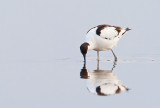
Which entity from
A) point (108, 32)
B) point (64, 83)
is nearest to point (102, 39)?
point (108, 32)

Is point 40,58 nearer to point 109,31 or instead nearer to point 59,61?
point 59,61

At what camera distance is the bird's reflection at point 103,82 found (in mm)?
10115

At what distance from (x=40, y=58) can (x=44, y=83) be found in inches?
185

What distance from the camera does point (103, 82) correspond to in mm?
11039

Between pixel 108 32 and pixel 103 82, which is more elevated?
pixel 108 32

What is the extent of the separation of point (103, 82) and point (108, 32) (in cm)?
474

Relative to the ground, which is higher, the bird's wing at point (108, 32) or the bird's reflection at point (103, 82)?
the bird's wing at point (108, 32)

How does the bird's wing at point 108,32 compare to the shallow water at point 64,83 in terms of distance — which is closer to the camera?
the shallow water at point 64,83

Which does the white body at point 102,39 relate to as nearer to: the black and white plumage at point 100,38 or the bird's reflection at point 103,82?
the black and white plumage at point 100,38

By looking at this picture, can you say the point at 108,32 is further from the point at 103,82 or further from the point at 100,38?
the point at 103,82

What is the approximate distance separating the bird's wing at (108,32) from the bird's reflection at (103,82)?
7.90ft

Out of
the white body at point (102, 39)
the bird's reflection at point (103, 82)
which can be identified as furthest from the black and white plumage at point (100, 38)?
the bird's reflection at point (103, 82)

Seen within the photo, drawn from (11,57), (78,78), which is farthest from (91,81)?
(11,57)

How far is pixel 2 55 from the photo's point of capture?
55.2 ft
